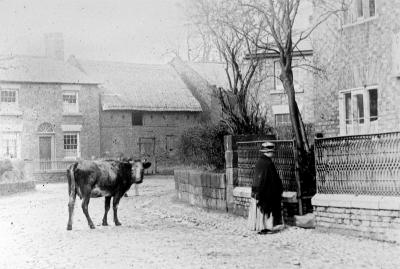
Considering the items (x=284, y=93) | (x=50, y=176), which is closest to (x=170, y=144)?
(x=50, y=176)

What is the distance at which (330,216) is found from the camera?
11.6m

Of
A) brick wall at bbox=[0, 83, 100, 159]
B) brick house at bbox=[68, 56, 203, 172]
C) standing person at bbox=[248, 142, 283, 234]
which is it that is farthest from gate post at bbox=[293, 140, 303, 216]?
brick house at bbox=[68, 56, 203, 172]

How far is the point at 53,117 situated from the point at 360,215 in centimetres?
3031

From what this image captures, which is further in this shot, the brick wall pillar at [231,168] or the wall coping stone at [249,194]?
the brick wall pillar at [231,168]

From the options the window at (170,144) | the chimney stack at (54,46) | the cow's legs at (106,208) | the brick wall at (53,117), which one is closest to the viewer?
the cow's legs at (106,208)

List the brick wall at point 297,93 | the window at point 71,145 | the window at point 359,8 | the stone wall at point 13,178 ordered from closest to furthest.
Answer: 1. the window at point 359,8
2. the stone wall at point 13,178
3. the brick wall at point 297,93
4. the window at point 71,145

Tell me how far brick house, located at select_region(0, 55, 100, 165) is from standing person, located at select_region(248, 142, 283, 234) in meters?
26.6

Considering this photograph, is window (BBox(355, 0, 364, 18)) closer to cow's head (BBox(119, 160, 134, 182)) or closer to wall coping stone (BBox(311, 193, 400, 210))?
wall coping stone (BBox(311, 193, 400, 210))

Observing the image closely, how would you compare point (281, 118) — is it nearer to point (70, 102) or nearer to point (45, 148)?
point (70, 102)

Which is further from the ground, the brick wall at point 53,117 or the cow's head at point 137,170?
the brick wall at point 53,117

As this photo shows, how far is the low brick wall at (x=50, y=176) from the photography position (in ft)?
117

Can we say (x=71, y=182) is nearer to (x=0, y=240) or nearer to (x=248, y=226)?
(x=0, y=240)

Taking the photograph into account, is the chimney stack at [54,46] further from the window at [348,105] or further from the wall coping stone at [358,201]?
the wall coping stone at [358,201]

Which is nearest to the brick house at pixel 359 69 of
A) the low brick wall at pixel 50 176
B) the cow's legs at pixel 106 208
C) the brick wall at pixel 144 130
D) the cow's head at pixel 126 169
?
the cow's head at pixel 126 169
